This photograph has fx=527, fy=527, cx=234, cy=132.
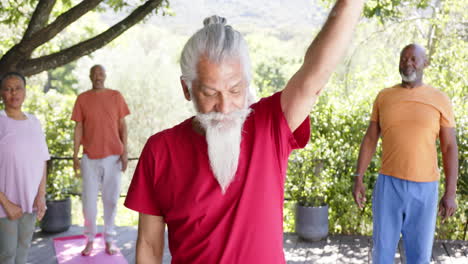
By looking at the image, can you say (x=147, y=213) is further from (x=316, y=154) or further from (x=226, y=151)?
(x=316, y=154)

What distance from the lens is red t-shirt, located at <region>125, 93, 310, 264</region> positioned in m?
1.48

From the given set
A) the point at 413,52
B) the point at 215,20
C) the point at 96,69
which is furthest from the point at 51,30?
the point at 215,20

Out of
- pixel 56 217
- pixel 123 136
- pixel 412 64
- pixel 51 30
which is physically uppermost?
pixel 51 30

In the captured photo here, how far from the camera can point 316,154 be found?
6145mm

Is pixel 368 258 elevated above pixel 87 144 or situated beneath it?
situated beneath

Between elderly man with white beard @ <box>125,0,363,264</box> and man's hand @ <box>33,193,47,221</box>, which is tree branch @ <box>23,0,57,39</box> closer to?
man's hand @ <box>33,193,47,221</box>

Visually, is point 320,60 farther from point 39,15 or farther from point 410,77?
point 39,15

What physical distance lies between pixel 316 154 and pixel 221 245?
15.6 ft

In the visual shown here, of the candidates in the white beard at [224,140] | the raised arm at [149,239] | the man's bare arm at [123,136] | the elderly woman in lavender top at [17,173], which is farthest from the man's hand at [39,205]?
the white beard at [224,140]

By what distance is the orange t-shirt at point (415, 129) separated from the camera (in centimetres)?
333

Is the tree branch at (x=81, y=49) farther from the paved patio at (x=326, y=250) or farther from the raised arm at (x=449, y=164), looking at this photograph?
the raised arm at (x=449, y=164)

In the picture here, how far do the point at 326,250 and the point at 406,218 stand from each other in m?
2.32

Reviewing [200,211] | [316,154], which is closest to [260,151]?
[200,211]

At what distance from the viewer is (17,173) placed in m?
3.47
